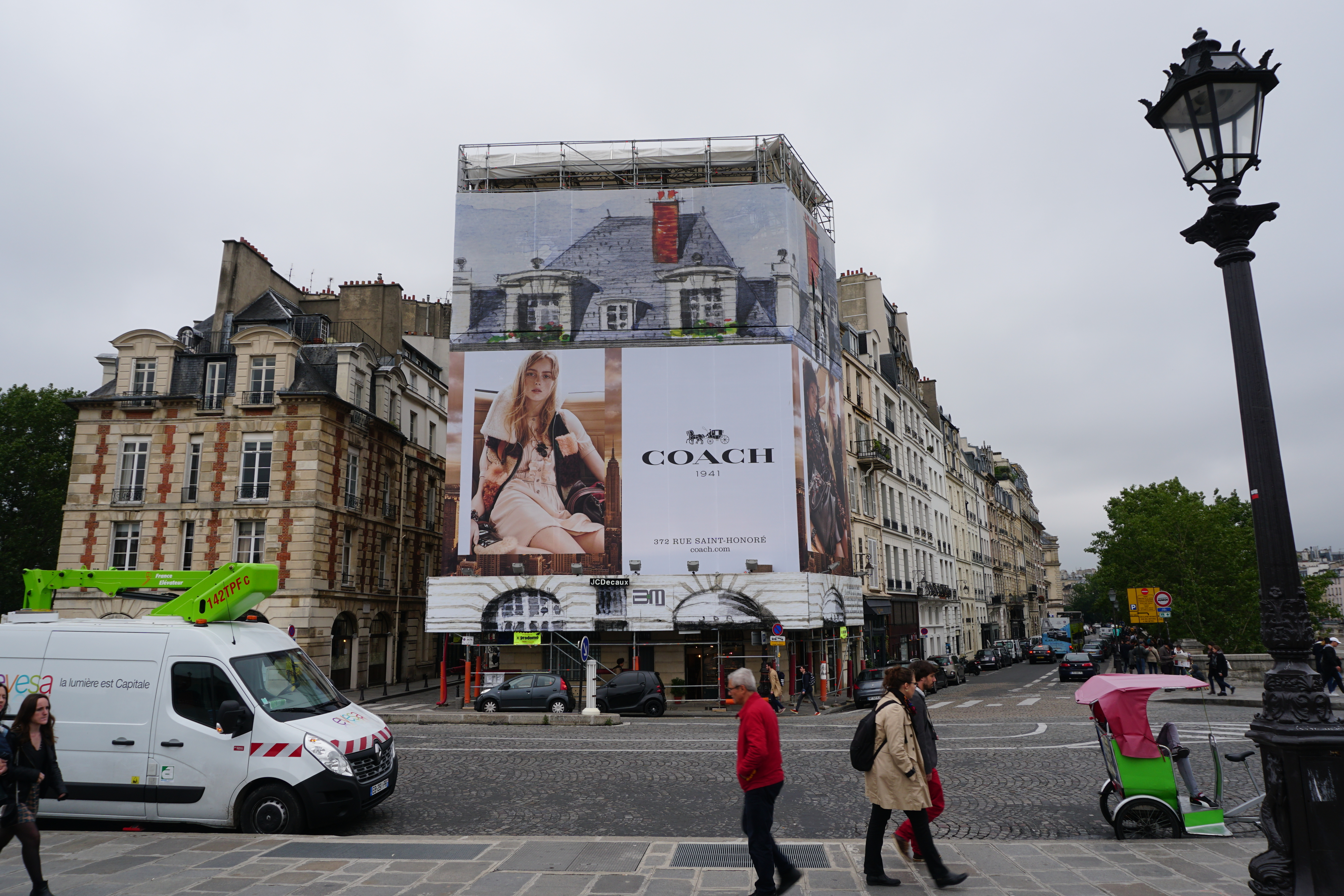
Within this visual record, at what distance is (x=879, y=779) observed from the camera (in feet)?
21.6

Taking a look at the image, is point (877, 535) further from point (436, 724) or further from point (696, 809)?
point (696, 809)

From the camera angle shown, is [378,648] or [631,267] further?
[378,648]

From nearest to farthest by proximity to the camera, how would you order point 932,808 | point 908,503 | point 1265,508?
point 1265,508
point 932,808
point 908,503

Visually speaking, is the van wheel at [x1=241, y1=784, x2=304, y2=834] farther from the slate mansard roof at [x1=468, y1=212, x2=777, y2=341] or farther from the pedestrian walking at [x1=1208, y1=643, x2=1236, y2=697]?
the slate mansard roof at [x1=468, y1=212, x2=777, y2=341]

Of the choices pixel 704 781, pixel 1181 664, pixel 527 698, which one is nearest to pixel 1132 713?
pixel 704 781

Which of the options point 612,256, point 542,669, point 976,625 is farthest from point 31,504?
point 976,625

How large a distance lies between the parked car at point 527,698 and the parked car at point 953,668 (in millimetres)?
18938

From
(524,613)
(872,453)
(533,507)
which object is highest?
(872,453)

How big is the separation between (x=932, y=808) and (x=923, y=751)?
61cm

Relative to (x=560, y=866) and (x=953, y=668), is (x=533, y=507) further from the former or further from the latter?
(x=560, y=866)

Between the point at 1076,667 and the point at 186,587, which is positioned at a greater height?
the point at 186,587

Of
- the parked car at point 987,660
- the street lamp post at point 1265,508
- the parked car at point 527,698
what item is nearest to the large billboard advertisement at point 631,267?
the parked car at point 527,698

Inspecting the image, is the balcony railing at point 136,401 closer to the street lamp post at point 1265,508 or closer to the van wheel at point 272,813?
the van wheel at point 272,813

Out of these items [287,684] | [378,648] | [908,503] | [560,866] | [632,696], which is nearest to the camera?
[560,866]
